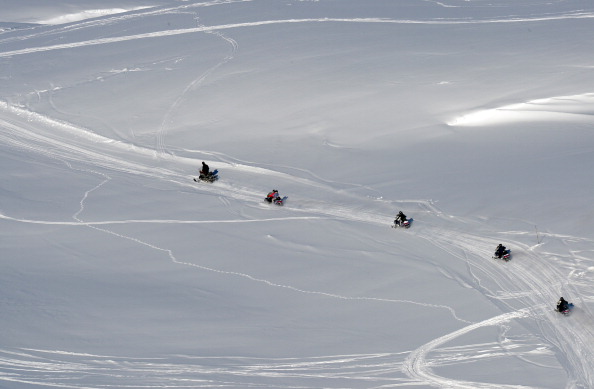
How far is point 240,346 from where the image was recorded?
628 inches

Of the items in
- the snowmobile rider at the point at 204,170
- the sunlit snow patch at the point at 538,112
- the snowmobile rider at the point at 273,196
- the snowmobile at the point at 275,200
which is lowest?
the snowmobile at the point at 275,200

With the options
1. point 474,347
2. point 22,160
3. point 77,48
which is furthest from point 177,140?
point 474,347

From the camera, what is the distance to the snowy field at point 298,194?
51.6 feet

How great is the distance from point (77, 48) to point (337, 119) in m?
12.5

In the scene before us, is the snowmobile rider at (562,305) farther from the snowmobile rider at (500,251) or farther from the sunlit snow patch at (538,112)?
the sunlit snow patch at (538,112)

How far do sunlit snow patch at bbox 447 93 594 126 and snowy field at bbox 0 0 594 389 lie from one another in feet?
0.21

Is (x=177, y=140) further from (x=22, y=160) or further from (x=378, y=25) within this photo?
(x=378, y=25)

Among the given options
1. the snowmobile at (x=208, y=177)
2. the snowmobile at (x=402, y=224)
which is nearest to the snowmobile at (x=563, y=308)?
the snowmobile at (x=402, y=224)

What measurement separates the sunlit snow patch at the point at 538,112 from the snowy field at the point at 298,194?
2.5 inches

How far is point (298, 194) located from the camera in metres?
22.5

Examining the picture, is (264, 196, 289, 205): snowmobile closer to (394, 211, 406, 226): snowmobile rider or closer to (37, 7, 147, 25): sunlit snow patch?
(394, 211, 406, 226): snowmobile rider

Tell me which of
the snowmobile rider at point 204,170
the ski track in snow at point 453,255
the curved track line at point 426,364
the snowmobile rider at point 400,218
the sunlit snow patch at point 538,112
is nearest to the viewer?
the curved track line at point 426,364

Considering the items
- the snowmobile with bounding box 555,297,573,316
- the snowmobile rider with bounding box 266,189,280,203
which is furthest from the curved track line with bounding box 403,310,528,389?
the snowmobile rider with bounding box 266,189,280,203

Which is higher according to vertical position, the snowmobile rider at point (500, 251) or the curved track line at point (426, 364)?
the snowmobile rider at point (500, 251)
